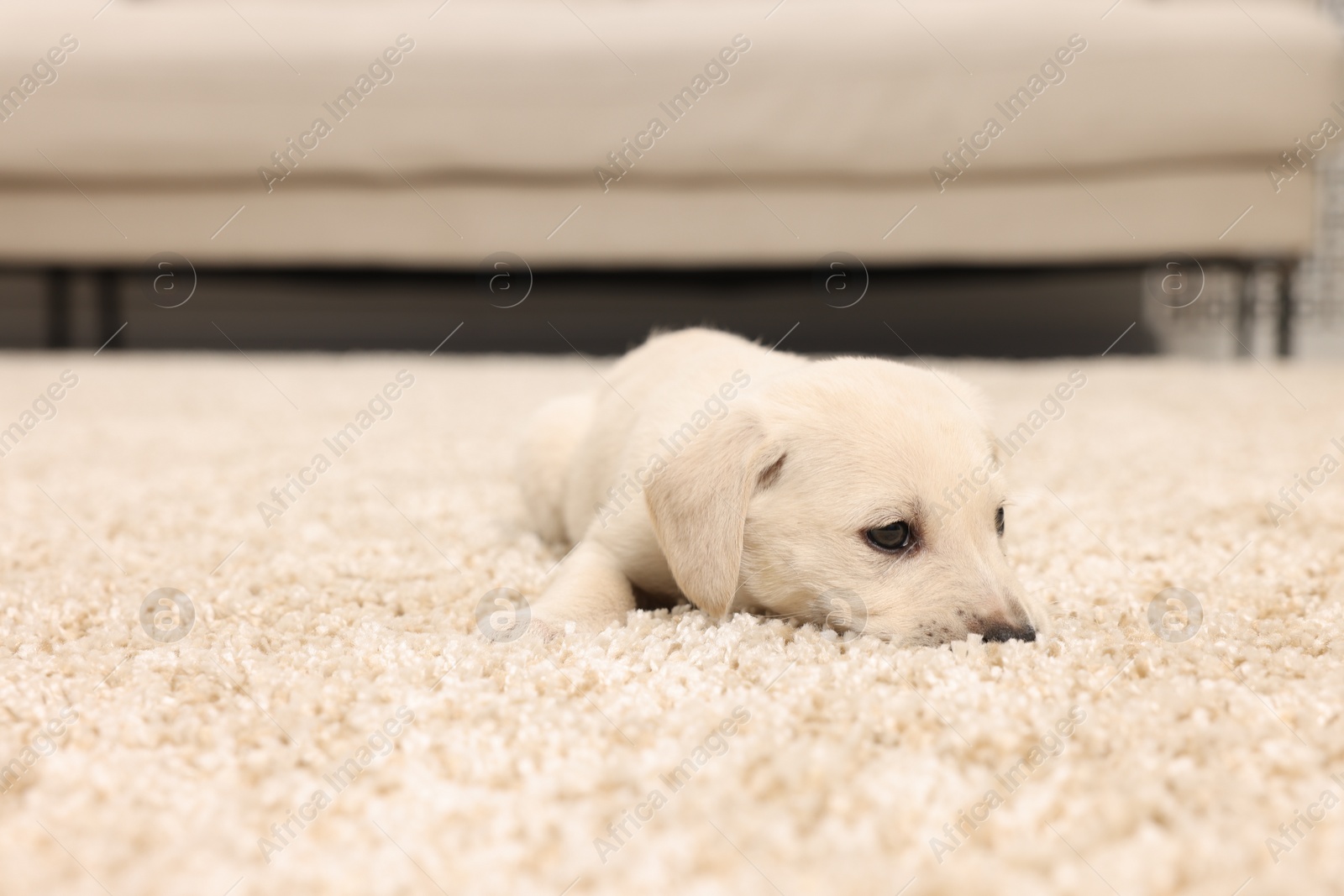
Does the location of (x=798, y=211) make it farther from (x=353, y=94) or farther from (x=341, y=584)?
(x=341, y=584)

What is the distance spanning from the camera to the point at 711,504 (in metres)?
1.26

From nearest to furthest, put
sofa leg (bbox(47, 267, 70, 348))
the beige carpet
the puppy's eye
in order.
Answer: the beige carpet, the puppy's eye, sofa leg (bbox(47, 267, 70, 348))

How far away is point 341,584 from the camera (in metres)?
1.48

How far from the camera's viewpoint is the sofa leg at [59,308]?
5168mm

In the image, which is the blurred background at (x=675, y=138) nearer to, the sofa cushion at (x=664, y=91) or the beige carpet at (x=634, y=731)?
the sofa cushion at (x=664, y=91)

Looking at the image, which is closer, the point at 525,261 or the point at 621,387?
the point at 621,387

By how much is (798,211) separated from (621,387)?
257cm

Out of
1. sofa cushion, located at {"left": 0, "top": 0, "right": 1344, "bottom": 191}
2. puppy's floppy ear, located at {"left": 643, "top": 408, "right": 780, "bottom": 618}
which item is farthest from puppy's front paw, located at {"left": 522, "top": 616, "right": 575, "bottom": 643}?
sofa cushion, located at {"left": 0, "top": 0, "right": 1344, "bottom": 191}

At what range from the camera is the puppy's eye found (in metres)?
1.25

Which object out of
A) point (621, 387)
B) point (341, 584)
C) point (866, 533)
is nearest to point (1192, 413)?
point (621, 387)

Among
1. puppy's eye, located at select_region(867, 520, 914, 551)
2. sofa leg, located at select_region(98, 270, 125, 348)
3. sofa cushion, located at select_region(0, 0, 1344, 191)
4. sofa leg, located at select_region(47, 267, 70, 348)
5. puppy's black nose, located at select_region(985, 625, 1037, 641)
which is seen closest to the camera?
puppy's black nose, located at select_region(985, 625, 1037, 641)

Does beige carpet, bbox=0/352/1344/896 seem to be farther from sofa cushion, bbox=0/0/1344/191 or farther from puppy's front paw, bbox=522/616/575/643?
sofa cushion, bbox=0/0/1344/191

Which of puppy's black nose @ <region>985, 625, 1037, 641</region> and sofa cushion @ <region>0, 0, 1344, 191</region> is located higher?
sofa cushion @ <region>0, 0, 1344, 191</region>

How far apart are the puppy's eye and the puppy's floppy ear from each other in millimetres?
169
